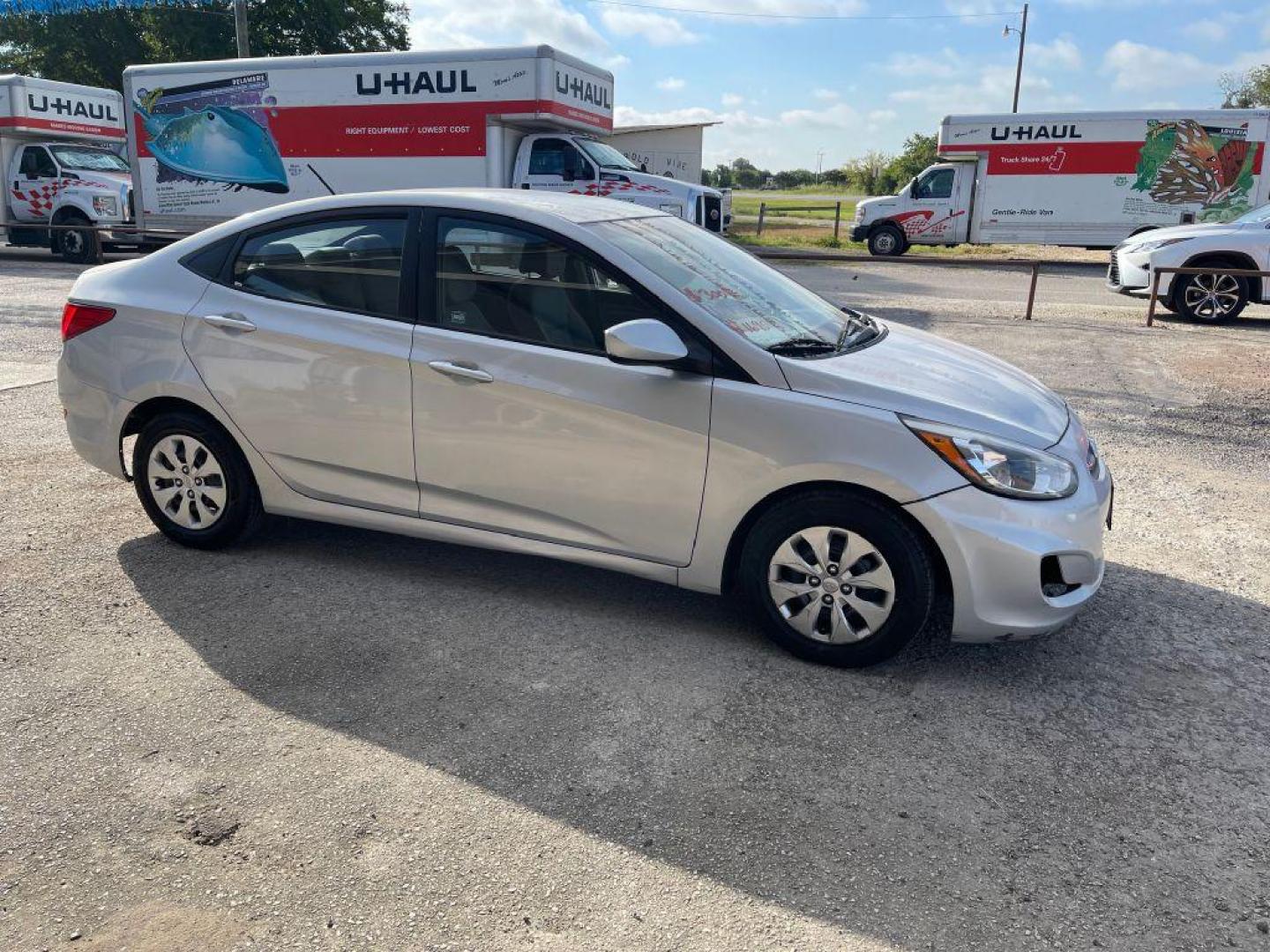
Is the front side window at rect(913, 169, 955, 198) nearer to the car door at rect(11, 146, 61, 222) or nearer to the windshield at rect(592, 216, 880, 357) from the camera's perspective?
the car door at rect(11, 146, 61, 222)

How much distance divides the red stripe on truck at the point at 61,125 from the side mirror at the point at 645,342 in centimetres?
2050

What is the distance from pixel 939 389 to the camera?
3738 millimetres

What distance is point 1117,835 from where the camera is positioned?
2.81 meters

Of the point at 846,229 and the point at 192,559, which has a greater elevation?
the point at 846,229

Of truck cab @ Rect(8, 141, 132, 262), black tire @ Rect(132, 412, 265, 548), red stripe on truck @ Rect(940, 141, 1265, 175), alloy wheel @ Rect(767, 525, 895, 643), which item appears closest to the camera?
alloy wheel @ Rect(767, 525, 895, 643)

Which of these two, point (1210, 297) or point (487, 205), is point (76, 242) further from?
point (1210, 297)

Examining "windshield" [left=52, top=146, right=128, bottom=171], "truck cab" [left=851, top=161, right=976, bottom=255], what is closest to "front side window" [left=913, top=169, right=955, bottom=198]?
"truck cab" [left=851, top=161, right=976, bottom=255]

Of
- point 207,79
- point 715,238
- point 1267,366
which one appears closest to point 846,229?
point 207,79

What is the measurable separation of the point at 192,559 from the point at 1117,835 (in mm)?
3774

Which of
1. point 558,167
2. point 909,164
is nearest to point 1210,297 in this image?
point 558,167

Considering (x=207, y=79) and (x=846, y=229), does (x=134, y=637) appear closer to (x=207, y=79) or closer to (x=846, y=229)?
(x=207, y=79)

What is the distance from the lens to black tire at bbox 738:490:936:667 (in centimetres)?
347

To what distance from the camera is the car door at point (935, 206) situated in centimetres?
2316

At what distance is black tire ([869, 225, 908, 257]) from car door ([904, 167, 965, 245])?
13.8 inches
